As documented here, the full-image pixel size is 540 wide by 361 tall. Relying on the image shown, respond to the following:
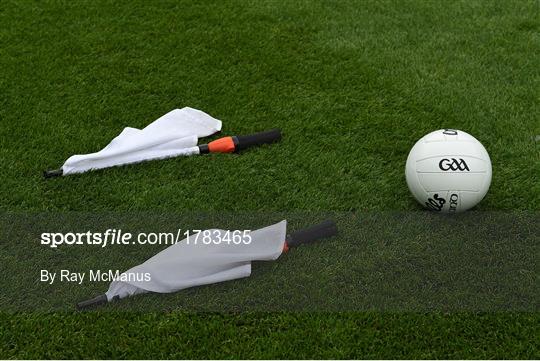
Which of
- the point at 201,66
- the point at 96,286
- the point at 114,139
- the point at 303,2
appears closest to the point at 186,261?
the point at 96,286

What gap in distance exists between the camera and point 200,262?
3.33 metres

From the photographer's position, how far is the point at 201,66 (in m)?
5.07

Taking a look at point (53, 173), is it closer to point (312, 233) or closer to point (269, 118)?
point (269, 118)

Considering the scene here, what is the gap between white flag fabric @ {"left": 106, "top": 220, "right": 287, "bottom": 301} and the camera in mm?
3244

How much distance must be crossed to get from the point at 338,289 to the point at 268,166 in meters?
1.09

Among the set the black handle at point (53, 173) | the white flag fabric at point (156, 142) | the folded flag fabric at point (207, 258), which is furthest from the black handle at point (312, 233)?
the black handle at point (53, 173)

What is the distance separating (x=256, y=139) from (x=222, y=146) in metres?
0.22

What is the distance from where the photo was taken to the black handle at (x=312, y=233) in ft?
11.5

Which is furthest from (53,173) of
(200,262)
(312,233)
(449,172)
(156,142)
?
(449,172)

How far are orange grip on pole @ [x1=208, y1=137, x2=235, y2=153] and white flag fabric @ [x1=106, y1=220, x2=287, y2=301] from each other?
2.66ft

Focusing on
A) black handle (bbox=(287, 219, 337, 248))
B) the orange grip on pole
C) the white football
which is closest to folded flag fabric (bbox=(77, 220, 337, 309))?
black handle (bbox=(287, 219, 337, 248))

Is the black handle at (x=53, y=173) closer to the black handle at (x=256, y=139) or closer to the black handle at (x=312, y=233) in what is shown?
the black handle at (x=256, y=139)

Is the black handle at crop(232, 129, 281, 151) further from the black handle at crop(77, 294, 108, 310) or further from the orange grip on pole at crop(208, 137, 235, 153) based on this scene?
the black handle at crop(77, 294, 108, 310)

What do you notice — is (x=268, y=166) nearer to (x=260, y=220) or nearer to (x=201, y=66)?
(x=260, y=220)
